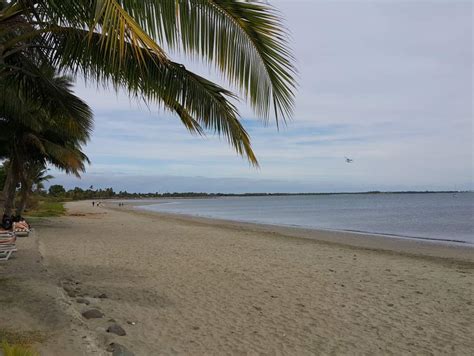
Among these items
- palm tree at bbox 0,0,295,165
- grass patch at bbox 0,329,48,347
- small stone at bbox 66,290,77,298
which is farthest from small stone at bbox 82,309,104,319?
palm tree at bbox 0,0,295,165

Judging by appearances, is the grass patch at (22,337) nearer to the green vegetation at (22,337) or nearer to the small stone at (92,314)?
the green vegetation at (22,337)

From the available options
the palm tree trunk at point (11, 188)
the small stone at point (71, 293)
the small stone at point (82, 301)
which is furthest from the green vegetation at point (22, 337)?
the palm tree trunk at point (11, 188)

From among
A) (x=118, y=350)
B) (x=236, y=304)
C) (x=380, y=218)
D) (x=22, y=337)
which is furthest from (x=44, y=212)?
(x=118, y=350)

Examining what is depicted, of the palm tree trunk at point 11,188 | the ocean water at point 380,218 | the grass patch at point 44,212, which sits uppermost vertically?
the palm tree trunk at point 11,188

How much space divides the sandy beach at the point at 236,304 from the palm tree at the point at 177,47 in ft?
7.30

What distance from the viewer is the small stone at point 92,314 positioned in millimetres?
5309

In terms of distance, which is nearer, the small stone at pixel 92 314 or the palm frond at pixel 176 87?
the palm frond at pixel 176 87

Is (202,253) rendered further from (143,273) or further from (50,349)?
(50,349)

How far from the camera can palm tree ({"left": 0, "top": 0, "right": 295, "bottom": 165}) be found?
9.51 ft

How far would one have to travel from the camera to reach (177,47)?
3162 mm

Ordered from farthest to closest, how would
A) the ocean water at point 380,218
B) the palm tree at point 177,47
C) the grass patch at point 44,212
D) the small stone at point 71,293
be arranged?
the grass patch at point 44,212
the ocean water at point 380,218
the small stone at point 71,293
the palm tree at point 177,47

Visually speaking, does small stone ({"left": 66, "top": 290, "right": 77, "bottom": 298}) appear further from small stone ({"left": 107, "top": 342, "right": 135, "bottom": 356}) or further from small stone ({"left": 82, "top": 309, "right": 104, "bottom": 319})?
small stone ({"left": 107, "top": 342, "right": 135, "bottom": 356})

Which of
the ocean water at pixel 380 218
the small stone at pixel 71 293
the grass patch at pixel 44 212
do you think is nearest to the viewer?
the small stone at pixel 71 293

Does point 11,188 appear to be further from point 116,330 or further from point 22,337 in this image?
point 22,337
